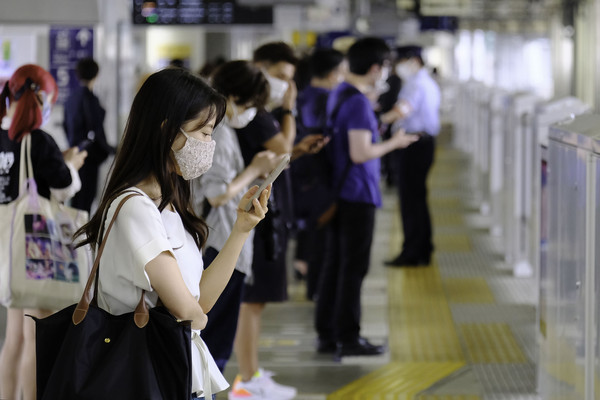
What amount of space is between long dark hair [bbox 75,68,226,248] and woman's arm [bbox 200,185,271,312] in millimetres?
187

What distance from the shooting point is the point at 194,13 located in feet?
36.1

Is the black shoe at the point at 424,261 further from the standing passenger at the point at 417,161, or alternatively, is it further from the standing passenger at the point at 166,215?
the standing passenger at the point at 166,215

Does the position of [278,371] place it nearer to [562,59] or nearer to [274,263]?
[274,263]

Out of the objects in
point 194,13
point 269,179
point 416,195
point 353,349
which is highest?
point 194,13

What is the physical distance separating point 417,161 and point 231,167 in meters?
4.39

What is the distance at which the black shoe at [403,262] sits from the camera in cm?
911

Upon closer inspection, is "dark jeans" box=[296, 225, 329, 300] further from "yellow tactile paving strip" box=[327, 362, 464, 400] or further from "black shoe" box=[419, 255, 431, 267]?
"black shoe" box=[419, 255, 431, 267]

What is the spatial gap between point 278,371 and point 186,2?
6.04 meters

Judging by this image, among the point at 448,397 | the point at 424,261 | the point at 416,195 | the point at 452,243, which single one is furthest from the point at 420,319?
the point at 452,243

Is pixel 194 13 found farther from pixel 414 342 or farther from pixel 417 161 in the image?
pixel 414 342

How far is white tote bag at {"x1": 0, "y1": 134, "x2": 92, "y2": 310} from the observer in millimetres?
4113

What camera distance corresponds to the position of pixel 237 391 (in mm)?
5137

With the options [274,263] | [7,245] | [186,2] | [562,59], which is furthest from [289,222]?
[562,59]

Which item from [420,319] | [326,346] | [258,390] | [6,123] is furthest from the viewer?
[420,319]
